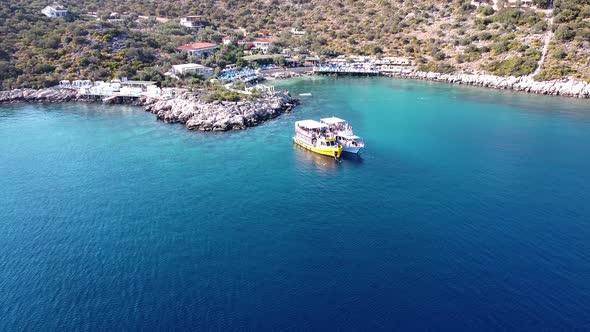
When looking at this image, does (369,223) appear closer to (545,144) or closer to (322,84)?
(545,144)

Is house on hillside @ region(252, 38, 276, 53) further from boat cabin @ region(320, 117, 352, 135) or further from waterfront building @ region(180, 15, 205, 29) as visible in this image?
boat cabin @ region(320, 117, 352, 135)

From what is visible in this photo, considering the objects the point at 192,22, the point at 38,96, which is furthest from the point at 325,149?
the point at 192,22

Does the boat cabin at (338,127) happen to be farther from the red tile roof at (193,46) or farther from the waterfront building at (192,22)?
the waterfront building at (192,22)

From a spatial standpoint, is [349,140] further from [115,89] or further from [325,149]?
[115,89]

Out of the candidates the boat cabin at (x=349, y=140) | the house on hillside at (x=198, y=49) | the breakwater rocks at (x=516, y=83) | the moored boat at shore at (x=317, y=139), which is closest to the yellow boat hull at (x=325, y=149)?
the moored boat at shore at (x=317, y=139)

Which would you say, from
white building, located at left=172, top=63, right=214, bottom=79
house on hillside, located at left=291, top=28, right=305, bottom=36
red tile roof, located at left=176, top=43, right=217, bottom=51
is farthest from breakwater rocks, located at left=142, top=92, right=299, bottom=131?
house on hillside, located at left=291, top=28, right=305, bottom=36

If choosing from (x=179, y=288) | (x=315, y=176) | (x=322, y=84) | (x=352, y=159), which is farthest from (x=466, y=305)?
(x=322, y=84)

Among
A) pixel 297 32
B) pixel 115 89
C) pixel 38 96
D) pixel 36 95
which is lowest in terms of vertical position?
pixel 38 96
